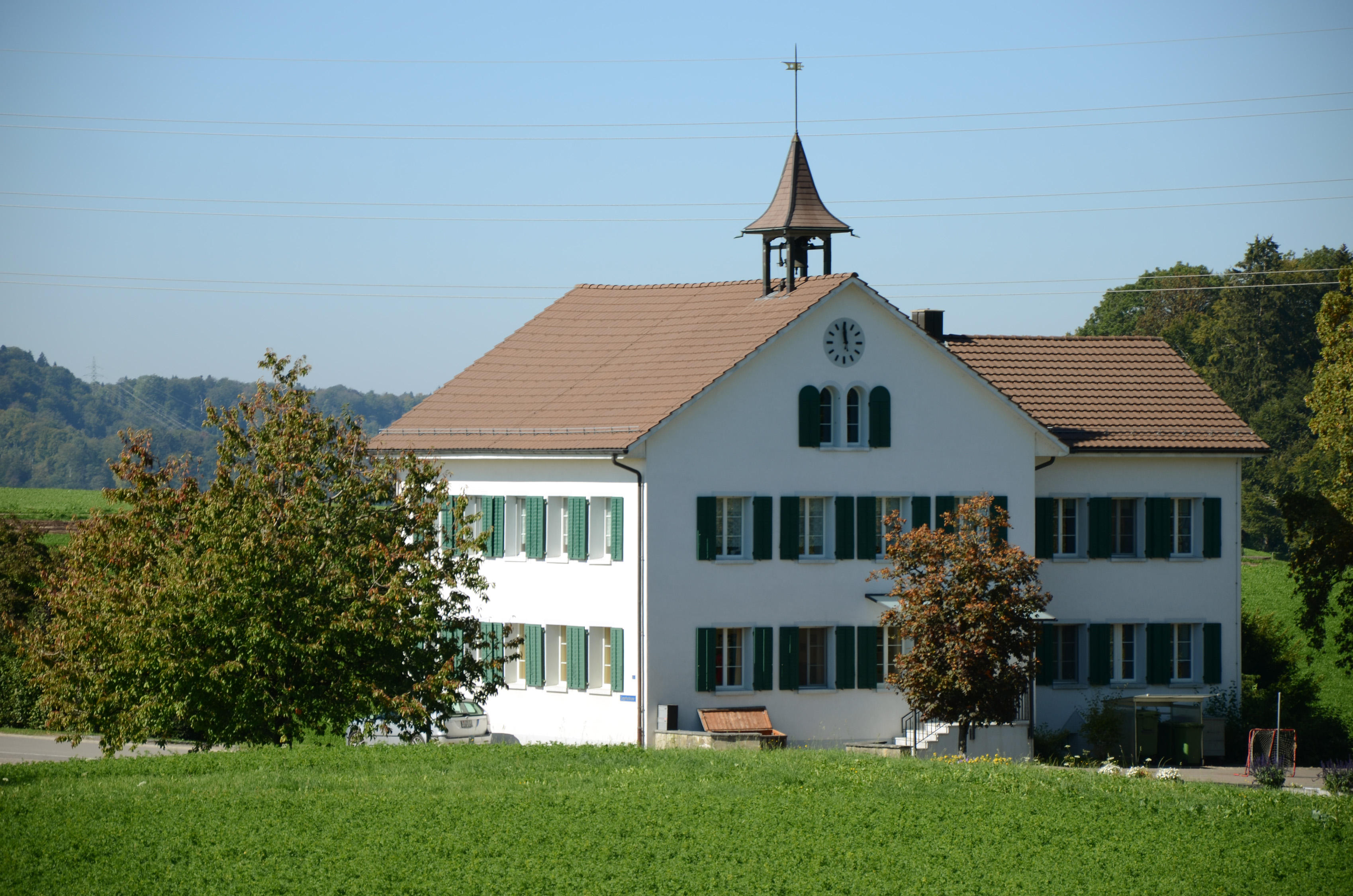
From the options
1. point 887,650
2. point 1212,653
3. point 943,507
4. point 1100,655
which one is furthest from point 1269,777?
point 943,507

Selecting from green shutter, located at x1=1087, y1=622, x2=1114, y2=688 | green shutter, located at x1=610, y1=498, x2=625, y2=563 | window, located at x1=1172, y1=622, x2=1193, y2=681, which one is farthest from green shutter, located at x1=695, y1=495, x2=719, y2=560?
window, located at x1=1172, y1=622, x2=1193, y2=681

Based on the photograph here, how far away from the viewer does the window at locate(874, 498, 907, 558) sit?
110 ft

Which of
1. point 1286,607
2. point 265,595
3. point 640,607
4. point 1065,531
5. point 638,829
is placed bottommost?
point 638,829

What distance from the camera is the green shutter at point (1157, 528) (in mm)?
36000

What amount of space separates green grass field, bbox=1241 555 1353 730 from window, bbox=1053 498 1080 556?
6389 millimetres

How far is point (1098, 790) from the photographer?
23.2 metres

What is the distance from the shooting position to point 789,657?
32656 mm

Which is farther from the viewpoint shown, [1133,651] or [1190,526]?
[1190,526]

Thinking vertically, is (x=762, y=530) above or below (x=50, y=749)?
above

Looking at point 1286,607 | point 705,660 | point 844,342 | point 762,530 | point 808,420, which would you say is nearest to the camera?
point 705,660

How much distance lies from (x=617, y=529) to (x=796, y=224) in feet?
25.8

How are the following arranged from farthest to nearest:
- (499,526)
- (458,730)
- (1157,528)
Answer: (1157,528)
(499,526)
(458,730)

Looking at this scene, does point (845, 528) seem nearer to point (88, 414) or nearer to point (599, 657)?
point (599, 657)

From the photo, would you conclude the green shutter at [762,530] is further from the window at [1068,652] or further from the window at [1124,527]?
the window at [1124,527]
